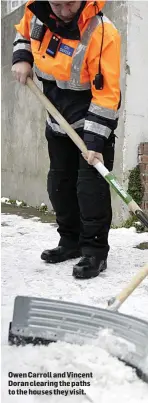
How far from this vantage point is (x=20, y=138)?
18.8 ft

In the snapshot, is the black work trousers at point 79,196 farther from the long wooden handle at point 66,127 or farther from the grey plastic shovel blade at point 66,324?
the grey plastic shovel blade at point 66,324

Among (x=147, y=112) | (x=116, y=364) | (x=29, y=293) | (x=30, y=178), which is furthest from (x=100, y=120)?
(x=30, y=178)

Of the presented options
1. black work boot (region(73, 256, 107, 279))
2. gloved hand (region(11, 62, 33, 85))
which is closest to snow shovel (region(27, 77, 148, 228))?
gloved hand (region(11, 62, 33, 85))

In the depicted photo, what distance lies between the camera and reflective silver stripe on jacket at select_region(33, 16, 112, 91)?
7.12ft

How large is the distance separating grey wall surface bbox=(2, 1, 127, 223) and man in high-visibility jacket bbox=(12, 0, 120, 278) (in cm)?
243

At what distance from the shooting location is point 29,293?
2.19 meters

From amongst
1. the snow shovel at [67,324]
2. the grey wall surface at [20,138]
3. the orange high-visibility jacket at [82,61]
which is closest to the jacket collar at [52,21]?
the orange high-visibility jacket at [82,61]

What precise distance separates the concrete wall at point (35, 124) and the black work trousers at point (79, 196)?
3.78 ft

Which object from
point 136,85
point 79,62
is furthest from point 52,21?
point 136,85

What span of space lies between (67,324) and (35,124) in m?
3.91

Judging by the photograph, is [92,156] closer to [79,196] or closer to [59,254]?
[79,196]

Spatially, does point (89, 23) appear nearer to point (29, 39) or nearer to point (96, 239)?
point (29, 39)

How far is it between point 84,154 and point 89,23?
597 millimetres

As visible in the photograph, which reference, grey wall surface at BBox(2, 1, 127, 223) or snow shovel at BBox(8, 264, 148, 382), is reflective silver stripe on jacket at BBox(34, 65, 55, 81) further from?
grey wall surface at BBox(2, 1, 127, 223)
